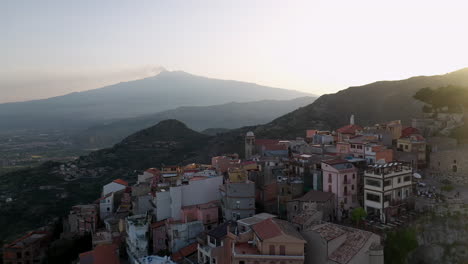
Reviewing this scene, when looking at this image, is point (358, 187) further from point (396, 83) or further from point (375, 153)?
point (396, 83)

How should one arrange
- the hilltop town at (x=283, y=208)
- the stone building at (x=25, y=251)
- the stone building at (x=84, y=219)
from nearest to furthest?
the hilltop town at (x=283, y=208) → the stone building at (x=25, y=251) → the stone building at (x=84, y=219)

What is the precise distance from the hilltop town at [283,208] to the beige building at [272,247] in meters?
0.05

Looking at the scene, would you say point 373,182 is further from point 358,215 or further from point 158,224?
point 158,224

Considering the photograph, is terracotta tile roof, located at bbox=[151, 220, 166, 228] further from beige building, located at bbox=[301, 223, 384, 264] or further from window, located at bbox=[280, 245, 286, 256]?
beige building, located at bbox=[301, 223, 384, 264]

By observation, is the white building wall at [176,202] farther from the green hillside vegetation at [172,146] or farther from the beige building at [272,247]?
the green hillside vegetation at [172,146]

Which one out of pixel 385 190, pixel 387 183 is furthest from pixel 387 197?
pixel 387 183

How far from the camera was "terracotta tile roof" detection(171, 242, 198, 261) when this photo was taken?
77.9 feet

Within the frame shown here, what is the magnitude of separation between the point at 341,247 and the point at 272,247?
3.33m

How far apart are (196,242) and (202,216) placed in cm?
179

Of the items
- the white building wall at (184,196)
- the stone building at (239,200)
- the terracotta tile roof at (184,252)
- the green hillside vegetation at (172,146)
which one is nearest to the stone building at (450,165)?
the stone building at (239,200)

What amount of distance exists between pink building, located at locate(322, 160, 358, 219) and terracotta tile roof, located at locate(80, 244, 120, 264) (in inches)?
594

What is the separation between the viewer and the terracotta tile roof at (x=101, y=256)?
25750 mm

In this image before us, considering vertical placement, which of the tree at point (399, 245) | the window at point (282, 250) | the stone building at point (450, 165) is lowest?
the tree at point (399, 245)

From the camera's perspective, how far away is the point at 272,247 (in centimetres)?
1834
